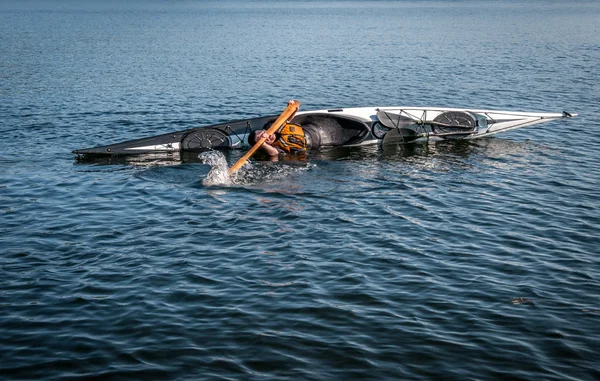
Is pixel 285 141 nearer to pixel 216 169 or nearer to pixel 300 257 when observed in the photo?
pixel 216 169

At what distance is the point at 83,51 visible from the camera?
55094mm

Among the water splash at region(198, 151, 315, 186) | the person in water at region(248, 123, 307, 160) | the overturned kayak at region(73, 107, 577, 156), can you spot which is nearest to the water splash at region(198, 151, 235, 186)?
the water splash at region(198, 151, 315, 186)

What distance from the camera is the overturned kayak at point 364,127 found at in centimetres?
2206

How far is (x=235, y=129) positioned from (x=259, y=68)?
76.9 ft

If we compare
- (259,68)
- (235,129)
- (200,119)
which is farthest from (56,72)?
(235,129)

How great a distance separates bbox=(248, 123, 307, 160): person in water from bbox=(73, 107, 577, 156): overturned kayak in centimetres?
90

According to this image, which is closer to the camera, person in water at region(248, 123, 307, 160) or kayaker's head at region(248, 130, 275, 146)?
kayaker's head at region(248, 130, 275, 146)

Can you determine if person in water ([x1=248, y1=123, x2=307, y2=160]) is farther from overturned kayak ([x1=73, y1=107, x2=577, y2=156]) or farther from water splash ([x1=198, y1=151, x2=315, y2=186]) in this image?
overturned kayak ([x1=73, y1=107, x2=577, y2=156])

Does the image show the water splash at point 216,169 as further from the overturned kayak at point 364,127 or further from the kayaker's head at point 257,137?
the kayaker's head at point 257,137

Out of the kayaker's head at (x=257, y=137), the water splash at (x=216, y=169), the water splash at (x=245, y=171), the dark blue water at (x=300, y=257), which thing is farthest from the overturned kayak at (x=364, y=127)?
the water splash at (x=245, y=171)

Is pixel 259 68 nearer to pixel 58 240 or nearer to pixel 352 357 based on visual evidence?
pixel 58 240

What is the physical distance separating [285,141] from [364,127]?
3124 mm

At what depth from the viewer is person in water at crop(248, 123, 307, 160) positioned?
21.2 m

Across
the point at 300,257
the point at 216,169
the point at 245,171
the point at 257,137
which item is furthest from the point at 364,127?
the point at 300,257
